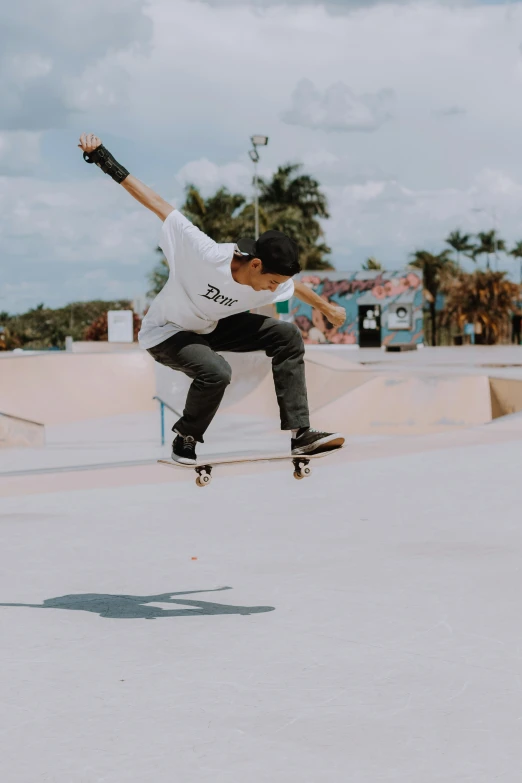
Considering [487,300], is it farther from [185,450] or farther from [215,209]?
[185,450]

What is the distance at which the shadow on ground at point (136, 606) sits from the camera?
6.06 meters

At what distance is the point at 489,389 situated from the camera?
22.2 metres

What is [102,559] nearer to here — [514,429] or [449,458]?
[449,458]

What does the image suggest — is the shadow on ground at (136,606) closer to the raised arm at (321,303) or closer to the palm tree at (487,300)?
the raised arm at (321,303)

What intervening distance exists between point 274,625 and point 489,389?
17289 mm

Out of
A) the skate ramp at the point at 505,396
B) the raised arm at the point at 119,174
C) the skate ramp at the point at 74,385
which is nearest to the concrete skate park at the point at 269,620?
the raised arm at the point at 119,174

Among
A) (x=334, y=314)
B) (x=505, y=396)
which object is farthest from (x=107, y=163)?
(x=505, y=396)

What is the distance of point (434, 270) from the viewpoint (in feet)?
203

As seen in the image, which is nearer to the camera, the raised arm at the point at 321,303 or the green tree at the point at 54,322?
the raised arm at the point at 321,303

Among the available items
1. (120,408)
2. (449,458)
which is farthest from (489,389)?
(120,408)

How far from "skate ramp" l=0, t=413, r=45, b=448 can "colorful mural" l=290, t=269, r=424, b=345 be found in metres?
27.9

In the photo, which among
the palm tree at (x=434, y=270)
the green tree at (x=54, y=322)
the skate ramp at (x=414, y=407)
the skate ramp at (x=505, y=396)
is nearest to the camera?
the skate ramp at (x=505, y=396)

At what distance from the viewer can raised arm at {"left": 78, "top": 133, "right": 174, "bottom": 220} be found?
5.24 metres

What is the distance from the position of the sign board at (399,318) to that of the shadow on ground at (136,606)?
4202cm
